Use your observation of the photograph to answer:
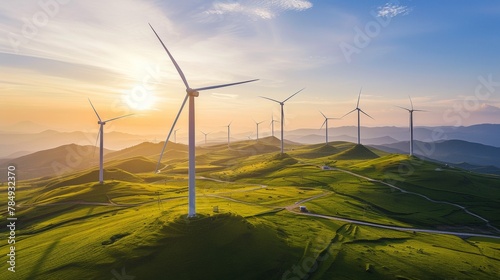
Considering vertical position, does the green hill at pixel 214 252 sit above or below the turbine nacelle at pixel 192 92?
below

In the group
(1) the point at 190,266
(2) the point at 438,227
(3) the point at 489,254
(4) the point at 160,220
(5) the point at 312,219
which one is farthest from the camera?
(2) the point at 438,227

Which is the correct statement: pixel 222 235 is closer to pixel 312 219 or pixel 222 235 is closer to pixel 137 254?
pixel 137 254

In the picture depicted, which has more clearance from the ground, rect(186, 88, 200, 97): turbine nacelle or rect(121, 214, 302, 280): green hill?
rect(186, 88, 200, 97): turbine nacelle

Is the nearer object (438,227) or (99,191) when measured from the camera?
(438,227)

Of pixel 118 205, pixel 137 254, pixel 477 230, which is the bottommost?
pixel 477 230

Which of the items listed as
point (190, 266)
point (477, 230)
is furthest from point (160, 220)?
point (477, 230)

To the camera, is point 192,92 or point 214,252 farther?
point 192,92

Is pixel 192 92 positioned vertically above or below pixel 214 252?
above

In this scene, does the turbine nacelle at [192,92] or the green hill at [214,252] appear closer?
the green hill at [214,252]

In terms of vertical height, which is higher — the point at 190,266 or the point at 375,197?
the point at 190,266

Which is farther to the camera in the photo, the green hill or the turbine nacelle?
the turbine nacelle

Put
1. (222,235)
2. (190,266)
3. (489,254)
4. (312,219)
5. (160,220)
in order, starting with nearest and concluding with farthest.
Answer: (190,266) → (222,235) → (160,220) → (489,254) → (312,219)
